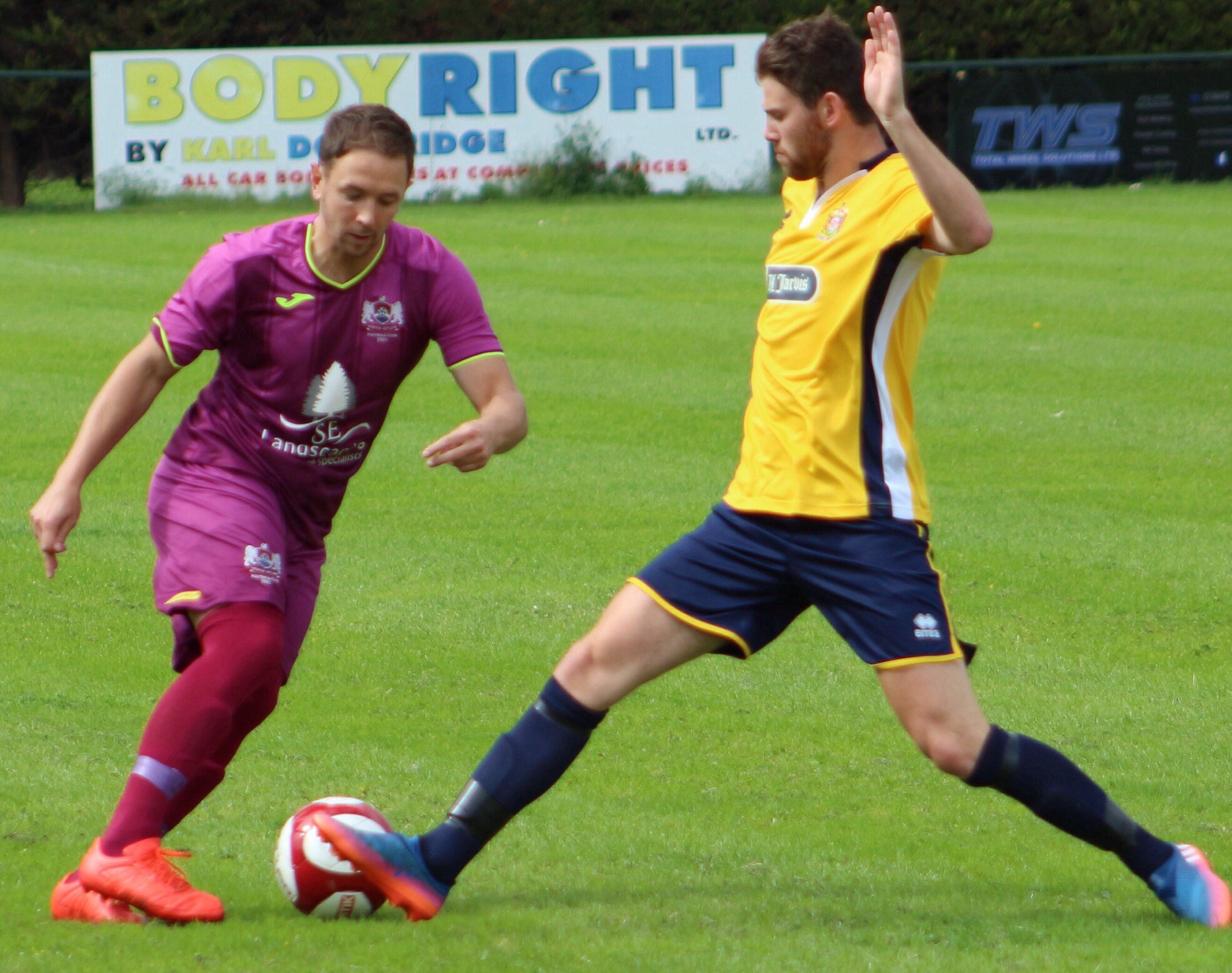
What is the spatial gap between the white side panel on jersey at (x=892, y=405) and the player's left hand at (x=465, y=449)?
89 cm

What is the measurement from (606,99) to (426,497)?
60.6 ft

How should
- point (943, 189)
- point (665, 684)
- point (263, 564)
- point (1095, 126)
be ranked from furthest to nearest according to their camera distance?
point (1095, 126) → point (665, 684) → point (263, 564) → point (943, 189)

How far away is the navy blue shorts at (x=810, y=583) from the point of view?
13.1 feet

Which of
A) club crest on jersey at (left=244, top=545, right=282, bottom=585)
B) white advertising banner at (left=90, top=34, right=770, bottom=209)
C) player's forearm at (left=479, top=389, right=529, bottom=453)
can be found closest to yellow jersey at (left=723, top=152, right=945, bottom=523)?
player's forearm at (left=479, top=389, right=529, bottom=453)

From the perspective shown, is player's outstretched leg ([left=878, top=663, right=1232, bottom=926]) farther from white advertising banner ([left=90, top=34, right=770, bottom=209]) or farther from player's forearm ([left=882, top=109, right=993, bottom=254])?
white advertising banner ([left=90, top=34, right=770, bottom=209])

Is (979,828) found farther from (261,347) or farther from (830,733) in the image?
(261,347)

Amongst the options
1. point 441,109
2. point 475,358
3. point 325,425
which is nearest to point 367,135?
point 475,358

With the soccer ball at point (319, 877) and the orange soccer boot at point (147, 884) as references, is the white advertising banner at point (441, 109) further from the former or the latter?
the orange soccer boot at point (147, 884)

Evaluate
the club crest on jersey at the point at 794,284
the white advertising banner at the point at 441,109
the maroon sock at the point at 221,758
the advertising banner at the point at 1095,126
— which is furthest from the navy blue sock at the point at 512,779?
the advertising banner at the point at 1095,126

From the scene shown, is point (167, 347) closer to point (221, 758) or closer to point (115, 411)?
point (115, 411)

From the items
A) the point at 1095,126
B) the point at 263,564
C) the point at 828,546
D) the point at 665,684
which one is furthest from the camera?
the point at 1095,126

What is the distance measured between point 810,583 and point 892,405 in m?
0.44

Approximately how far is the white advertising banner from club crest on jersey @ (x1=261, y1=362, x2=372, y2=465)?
21.3 m

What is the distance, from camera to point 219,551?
4.12m
